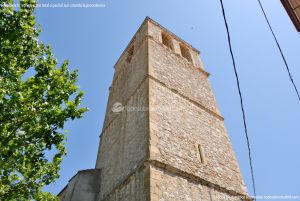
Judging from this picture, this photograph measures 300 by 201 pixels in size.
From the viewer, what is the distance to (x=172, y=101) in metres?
9.59

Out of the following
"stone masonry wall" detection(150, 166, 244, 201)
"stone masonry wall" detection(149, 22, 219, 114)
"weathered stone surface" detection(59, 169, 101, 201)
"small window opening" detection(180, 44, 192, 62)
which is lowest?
"stone masonry wall" detection(150, 166, 244, 201)

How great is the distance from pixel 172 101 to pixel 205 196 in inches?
144

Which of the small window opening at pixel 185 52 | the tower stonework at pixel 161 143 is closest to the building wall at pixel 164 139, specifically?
the tower stonework at pixel 161 143

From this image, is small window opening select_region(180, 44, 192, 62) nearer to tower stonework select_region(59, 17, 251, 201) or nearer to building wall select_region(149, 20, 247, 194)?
tower stonework select_region(59, 17, 251, 201)

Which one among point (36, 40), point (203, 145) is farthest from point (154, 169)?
point (36, 40)

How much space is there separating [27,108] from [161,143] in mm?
3537

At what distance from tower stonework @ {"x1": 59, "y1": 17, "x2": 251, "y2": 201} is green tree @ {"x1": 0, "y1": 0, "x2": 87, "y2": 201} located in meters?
1.99

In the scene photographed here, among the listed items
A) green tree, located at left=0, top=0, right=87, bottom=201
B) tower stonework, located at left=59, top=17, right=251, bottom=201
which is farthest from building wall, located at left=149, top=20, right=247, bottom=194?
green tree, located at left=0, top=0, right=87, bottom=201

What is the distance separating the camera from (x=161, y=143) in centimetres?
744

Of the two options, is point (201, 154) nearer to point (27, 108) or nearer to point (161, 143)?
point (161, 143)

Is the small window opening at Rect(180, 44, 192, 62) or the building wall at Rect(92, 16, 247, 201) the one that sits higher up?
the small window opening at Rect(180, 44, 192, 62)

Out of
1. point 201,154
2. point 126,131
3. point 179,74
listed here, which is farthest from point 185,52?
point 201,154

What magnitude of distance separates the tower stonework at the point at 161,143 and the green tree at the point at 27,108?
1.99 metres

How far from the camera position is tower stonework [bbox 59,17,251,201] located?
6785 mm
